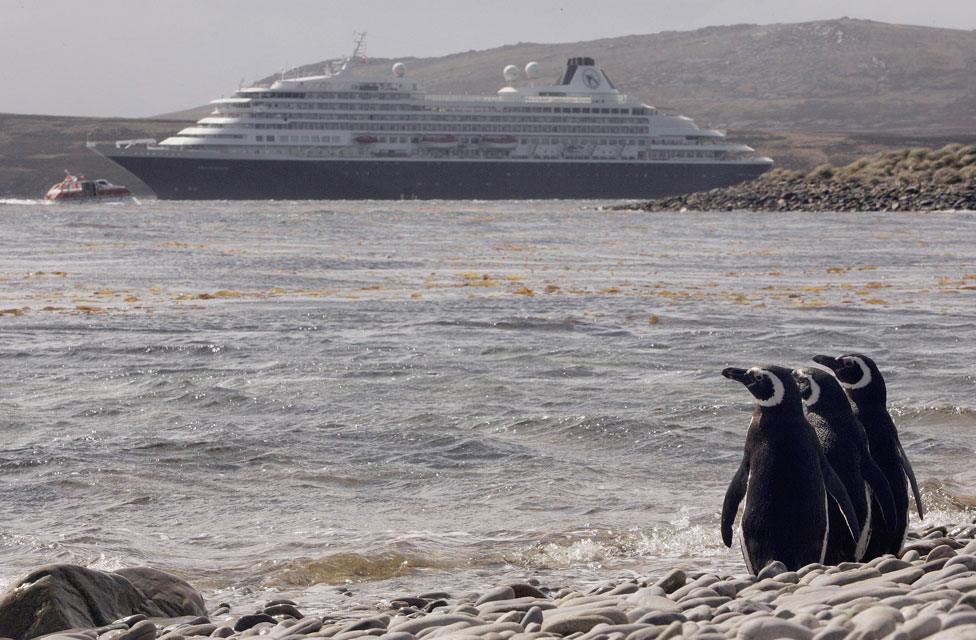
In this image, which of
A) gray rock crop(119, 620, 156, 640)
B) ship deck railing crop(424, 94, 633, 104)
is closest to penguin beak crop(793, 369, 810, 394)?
gray rock crop(119, 620, 156, 640)

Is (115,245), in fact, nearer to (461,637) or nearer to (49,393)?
(49,393)

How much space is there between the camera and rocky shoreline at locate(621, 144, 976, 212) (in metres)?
52.2

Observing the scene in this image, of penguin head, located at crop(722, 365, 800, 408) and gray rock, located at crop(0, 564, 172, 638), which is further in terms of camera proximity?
penguin head, located at crop(722, 365, 800, 408)

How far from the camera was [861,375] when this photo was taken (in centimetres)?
605

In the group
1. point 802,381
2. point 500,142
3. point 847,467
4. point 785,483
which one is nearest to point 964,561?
point 785,483

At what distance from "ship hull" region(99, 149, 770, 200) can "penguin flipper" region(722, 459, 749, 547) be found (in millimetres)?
79452

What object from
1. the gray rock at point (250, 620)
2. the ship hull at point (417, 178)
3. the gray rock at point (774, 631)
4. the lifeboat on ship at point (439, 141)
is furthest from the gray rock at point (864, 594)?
the lifeboat on ship at point (439, 141)

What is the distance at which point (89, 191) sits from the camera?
80.1 meters

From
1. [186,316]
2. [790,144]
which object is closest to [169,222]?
[186,316]

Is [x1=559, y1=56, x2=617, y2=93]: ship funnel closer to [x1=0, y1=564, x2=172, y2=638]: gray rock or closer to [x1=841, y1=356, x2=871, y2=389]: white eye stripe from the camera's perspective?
[x1=841, y1=356, x2=871, y2=389]: white eye stripe

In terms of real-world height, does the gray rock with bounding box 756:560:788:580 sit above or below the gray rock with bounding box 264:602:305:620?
above

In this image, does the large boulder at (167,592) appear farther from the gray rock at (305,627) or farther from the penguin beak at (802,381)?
the penguin beak at (802,381)

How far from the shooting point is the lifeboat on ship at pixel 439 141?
88.1m

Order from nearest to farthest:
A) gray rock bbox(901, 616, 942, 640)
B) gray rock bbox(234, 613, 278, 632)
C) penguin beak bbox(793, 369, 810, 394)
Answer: gray rock bbox(901, 616, 942, 640), gray rock bbox(234, 613, 278, 632), penguin beak bbox(793, 369, 810, 394)
